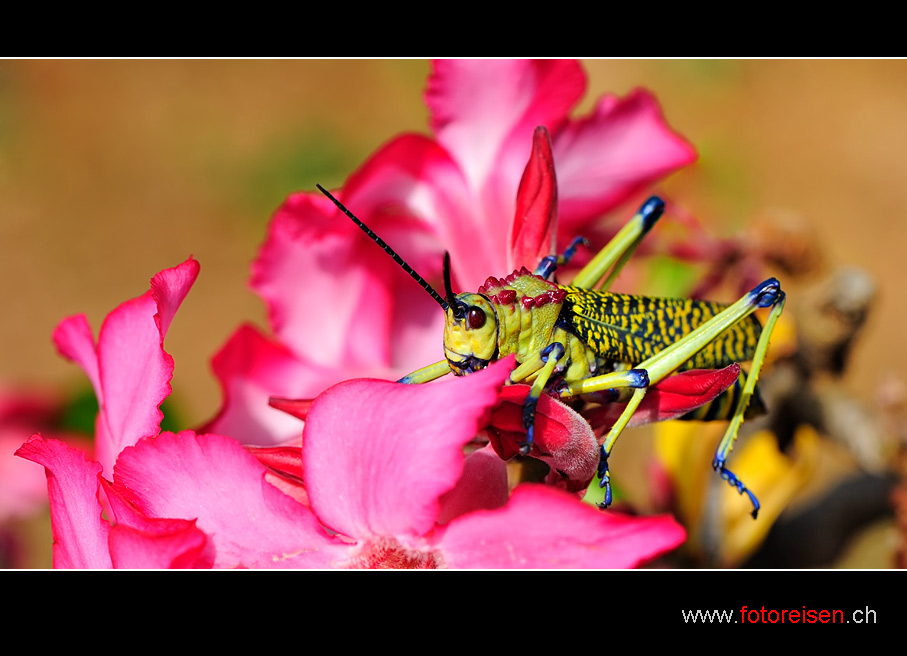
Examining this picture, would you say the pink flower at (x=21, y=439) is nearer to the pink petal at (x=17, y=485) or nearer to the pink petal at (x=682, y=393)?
the pink petal at (x=17, y=485)

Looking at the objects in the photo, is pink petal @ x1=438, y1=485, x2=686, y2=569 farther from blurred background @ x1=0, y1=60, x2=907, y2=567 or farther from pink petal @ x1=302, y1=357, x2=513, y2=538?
blurred background @ x1=0, y1=60, x2=907, y2=567

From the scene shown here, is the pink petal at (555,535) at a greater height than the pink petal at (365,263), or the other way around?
the pink petal at (365,263)

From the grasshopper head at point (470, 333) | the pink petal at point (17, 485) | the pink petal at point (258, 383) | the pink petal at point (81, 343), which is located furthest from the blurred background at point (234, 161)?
the grasshopper head at point (470, 333)

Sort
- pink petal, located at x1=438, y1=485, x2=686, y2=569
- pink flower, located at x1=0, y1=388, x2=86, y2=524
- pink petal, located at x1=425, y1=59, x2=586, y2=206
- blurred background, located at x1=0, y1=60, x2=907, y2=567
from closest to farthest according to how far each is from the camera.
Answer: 1. pink petal, located at x1=438, y1=485, x2=686, y2=569
2. pink petal, located at x1=425, y1=59, x2=586, y2=206
3. pink flower, located at x1=0, y1=388, x2=86, y2=524
4. blurred background, located at x1=0, y1=60, x2=907, y2=567

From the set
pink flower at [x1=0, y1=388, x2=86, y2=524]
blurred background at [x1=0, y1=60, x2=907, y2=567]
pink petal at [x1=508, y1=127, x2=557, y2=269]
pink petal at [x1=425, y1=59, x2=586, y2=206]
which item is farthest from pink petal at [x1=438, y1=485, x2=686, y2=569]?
blurred background at [x1=0, y1=60, x2=907, y2=567]
